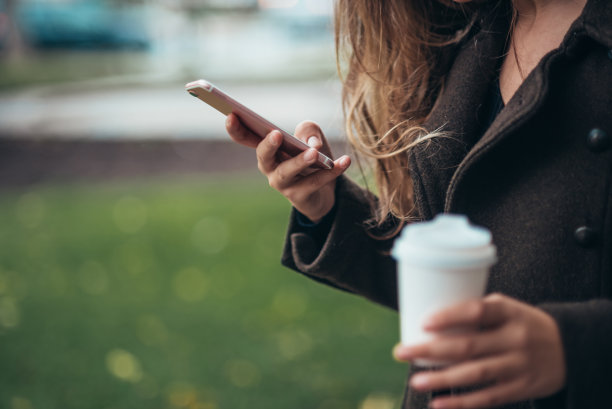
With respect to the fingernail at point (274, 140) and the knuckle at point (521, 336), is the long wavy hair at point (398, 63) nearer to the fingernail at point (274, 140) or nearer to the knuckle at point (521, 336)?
the fingernail at point (274, 140)

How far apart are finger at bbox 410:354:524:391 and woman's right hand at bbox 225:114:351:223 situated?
68 centimetres

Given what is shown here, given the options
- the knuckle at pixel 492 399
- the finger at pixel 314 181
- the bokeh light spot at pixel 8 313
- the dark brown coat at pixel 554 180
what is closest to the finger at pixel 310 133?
the finger at pixel 314 181

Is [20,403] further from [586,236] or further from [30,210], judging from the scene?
[30,210]

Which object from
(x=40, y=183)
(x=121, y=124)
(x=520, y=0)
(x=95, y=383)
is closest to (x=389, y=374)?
(x=95, y=383)

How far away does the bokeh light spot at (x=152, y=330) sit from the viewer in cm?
407

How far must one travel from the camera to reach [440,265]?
847 millimetres

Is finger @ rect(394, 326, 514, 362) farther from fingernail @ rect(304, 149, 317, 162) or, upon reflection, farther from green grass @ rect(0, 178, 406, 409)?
green grass @ rect(0, 178, 406, 409)

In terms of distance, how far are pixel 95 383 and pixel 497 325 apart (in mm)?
3204

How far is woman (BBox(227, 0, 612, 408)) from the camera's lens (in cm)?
91

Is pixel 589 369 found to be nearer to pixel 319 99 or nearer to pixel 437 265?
pixel 437 265

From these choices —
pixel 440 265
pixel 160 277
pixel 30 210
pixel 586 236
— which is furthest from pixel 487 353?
pixel 30 210

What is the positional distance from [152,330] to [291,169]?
2979 mm

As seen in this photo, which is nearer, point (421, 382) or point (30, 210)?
point (421, 382)

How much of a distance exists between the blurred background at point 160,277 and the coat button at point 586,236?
3.52 ft
